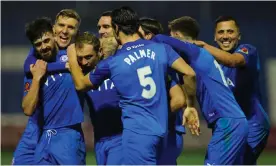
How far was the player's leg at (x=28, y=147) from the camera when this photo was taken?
10.2 metres

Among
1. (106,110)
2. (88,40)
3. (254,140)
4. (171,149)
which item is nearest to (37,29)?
(88,40)

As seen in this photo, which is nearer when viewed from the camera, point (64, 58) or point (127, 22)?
point (127, 22)

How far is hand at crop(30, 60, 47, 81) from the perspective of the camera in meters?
9.77

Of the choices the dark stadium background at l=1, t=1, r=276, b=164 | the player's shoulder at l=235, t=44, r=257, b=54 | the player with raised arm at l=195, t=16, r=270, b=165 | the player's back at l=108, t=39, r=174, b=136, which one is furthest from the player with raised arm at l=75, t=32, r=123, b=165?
the dark stadium background at l=1, t=1, r=276, b=164

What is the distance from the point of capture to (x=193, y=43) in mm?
9945

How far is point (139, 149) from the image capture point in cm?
855

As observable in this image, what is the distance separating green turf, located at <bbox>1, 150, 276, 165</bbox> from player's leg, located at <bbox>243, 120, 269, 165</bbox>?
729cm

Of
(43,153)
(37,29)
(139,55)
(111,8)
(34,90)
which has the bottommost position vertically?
(43,153)

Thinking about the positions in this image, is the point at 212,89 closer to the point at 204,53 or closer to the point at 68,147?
the point at 204,53

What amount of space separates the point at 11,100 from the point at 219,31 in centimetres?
1567

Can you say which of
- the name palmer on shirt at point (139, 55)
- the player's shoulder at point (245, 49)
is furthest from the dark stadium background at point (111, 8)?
the name palmer on shirt at point (139, 55)

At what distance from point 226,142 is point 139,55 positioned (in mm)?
1777

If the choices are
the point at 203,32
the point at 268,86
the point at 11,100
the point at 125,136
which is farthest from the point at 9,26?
the point at 125,136

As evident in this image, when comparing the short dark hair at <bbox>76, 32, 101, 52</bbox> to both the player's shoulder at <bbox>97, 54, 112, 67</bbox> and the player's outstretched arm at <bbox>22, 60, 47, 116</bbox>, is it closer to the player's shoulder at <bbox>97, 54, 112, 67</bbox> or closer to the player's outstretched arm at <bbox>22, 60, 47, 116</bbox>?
the player's shoulder at <bbox>97, 54, 112, 67</bbox>
